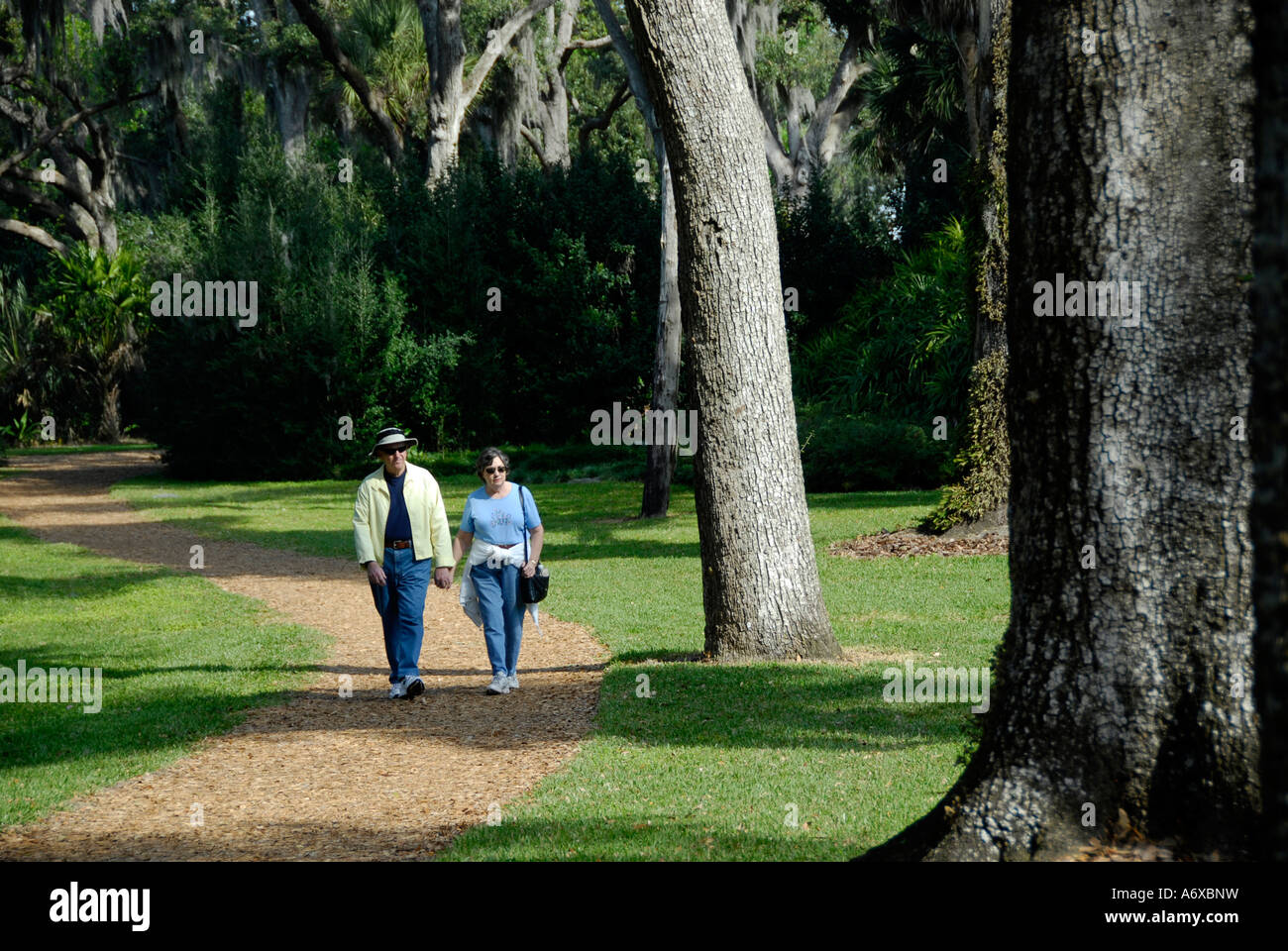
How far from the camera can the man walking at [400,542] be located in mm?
8695

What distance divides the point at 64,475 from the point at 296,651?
69.9ft

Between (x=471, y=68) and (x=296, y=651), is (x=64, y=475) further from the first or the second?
(x=296, y=651)

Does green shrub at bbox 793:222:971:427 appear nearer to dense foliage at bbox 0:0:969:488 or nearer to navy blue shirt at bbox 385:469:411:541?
dense foliage at bbox 0:0:969:488

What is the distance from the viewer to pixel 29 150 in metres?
35.3

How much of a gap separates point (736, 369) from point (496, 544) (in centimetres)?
216

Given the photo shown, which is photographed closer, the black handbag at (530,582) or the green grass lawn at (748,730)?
the green grass lawn at (748,730)

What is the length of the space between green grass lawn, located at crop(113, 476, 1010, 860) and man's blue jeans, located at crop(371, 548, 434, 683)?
1.47 meters

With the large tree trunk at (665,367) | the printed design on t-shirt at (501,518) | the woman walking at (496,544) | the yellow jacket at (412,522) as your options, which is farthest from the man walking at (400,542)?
the large tree trunk at (665,367)

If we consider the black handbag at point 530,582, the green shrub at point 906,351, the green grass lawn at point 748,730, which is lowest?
the green grass lawn at point 748,730

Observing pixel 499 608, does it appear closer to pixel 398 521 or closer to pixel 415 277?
pixel 398 521

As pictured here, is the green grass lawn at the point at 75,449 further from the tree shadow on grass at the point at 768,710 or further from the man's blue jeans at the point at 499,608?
the tree shadow on grass at the point at 768,710

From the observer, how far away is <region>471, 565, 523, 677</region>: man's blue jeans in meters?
8.77

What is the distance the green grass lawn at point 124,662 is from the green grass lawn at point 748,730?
2.66 metres

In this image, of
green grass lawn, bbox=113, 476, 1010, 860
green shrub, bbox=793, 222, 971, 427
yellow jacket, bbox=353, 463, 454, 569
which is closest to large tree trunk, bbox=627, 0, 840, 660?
green grass lawn, bbox=113, 476, 1010, 860
